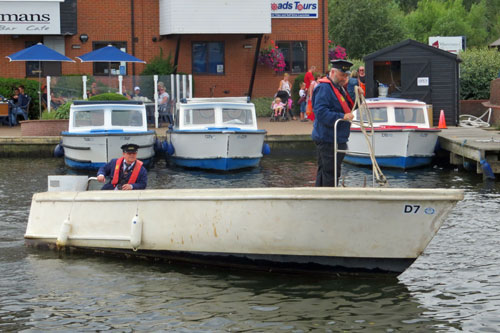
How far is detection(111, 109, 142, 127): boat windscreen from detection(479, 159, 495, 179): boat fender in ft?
27.8

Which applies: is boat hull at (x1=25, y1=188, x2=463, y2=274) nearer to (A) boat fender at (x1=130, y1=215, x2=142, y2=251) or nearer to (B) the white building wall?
(A) boat fender at (x1=130, y1=215, x2=142, y2=251)

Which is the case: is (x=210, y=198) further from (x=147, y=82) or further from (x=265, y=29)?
(x=265, y=29)

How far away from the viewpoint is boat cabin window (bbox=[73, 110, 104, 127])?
23.3 meters

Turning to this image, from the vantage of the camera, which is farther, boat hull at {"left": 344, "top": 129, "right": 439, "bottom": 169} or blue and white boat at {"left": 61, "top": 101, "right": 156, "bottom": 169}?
boat hull at {"left": 344, "top": 129, "right": 439, "bottom": 169}

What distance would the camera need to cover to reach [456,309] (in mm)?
9984

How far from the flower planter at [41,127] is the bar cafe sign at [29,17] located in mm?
6801

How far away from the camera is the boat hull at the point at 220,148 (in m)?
22.7

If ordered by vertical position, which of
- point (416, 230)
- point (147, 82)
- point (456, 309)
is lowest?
point (456, 309)

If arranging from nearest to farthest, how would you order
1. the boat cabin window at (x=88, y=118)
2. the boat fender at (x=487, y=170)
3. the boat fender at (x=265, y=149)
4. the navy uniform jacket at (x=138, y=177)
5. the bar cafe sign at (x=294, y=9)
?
1. the navy uniform jacket at (x=138, y=177)
2. the boat fender at (x=487, y=170)
3. the boat cabin window at (x=88, y=118)
4. the boat fender at (x=265, y=149)
5. the bar cafe sign at (x=294, y=9)

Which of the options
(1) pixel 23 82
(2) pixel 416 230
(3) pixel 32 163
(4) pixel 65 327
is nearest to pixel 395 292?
(2) pixel 416 230

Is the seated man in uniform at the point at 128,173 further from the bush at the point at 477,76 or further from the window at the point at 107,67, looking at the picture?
the bush at the point at 477,76

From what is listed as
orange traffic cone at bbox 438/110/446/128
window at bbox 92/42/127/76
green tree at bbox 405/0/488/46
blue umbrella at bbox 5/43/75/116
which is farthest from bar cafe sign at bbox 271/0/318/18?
green tree at bbox 405/0/488/46

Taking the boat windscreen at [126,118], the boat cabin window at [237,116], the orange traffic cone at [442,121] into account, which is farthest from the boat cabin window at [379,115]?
the boat windscreen at [126,118]

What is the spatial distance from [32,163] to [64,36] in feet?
33.1
